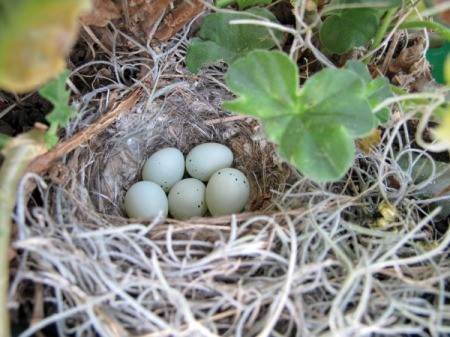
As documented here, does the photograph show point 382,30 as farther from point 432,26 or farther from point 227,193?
point 227,193

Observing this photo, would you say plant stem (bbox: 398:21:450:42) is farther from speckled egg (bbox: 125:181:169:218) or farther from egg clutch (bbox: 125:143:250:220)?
speckled egg (bbox: 125:181:169:218)

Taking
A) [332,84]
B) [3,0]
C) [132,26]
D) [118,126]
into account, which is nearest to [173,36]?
[132,26]

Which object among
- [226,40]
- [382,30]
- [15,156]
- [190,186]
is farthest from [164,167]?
[382,30]

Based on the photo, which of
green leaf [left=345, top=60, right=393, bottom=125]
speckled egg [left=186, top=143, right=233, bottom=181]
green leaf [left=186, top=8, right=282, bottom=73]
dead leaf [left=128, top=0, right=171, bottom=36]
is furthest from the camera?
speckled egg [left=186, top=143, right=233, bottom=181]

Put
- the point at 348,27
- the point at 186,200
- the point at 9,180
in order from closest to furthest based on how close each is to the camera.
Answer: the point at 9,180 → the point at 348,27 → the point at 186,200

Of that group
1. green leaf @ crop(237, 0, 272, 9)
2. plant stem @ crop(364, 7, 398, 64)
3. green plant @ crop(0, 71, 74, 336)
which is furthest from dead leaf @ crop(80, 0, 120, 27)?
plant stem @ crop(364, 7, 398, 64)

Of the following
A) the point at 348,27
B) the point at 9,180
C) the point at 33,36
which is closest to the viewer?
the point at 33,36

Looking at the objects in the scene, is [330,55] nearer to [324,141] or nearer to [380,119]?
[380,119]
